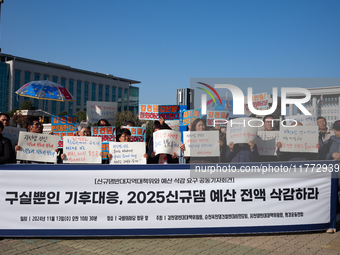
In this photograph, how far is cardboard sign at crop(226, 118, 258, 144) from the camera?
17.8 feet

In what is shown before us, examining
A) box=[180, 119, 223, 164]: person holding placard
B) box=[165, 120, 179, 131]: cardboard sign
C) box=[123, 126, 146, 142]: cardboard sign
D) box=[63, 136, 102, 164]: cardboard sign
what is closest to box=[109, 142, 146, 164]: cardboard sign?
box=[63, 136, 102, 164]: cardboard sign

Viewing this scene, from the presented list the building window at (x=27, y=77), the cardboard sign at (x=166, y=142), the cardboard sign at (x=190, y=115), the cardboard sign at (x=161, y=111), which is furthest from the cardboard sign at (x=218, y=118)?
the building window at (x=27, y=77)

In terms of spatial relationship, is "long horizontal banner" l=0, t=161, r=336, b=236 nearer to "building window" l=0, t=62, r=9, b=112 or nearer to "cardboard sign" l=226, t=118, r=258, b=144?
"cardboard sign" l=226, t=118, r=258, b=144

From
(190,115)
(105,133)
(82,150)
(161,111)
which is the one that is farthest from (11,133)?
(161,111)

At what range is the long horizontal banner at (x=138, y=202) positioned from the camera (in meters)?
4.62

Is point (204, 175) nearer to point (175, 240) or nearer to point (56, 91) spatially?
point (175, 240)

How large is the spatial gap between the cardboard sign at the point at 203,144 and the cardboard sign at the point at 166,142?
0.92 feet

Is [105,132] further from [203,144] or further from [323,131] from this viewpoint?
[323,131]

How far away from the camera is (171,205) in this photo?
473 centimetres

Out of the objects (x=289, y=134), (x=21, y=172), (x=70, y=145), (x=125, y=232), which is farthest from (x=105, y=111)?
(x=289, y=134)

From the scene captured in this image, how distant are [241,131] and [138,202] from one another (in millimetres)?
2283

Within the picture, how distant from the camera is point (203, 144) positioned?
216 inches

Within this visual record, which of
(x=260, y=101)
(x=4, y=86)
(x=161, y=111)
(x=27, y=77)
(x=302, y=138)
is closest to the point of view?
(x=302, y=138)

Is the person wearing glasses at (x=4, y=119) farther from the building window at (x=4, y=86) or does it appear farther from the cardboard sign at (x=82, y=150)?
the building window at (x=4, y=86)
